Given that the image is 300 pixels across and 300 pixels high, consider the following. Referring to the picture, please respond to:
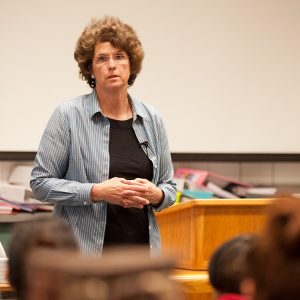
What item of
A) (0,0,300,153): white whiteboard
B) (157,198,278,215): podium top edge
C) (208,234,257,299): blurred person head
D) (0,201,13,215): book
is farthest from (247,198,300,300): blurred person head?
(0,0,300,153): white whiteboard

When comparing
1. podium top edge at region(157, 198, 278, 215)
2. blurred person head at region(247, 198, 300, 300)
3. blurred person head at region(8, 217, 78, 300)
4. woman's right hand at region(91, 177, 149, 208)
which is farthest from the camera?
podium top edge at region(157, 198, 278, 215)

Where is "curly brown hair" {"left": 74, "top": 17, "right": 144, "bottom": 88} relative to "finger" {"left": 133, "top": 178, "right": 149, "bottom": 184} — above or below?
above

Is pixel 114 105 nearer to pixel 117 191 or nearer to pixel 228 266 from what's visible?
pixel 117 191

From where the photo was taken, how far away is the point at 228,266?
55.8 inches

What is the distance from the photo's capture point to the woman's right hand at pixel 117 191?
2416 millimetres

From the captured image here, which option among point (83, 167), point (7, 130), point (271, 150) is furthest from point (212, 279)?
point (271, 150)

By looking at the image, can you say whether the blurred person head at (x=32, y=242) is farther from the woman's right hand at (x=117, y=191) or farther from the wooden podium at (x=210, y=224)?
the wooden podium at (x=210, y=224)

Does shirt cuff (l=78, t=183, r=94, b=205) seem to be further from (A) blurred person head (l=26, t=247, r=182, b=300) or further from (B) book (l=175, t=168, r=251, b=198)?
(B) book (l=175, t=168, r=251, b=198)

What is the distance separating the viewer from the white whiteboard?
461 centimetres

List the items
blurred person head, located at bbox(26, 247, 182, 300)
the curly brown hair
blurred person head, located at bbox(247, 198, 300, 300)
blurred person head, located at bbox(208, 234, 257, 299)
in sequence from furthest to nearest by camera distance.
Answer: the curly brown hair < blurred person head, located at bbox(208, 234, 257, 299) < blurred person head, located at bbox(247, 198, 300, 300) < blurred person head, located at bbox(26, 247, 182, 300)

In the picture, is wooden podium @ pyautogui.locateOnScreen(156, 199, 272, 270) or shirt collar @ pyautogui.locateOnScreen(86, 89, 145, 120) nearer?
shirt collar @ pyautogui.locateOnScreen(86, 89, 145, 120)

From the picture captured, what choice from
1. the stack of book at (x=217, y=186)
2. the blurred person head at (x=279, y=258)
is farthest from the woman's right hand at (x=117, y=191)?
the stack of book at (x=217, y=186)

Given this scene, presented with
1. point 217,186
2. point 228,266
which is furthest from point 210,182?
point 228,266

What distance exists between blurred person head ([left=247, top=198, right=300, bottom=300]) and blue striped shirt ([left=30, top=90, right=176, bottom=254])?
1651 millimetres
